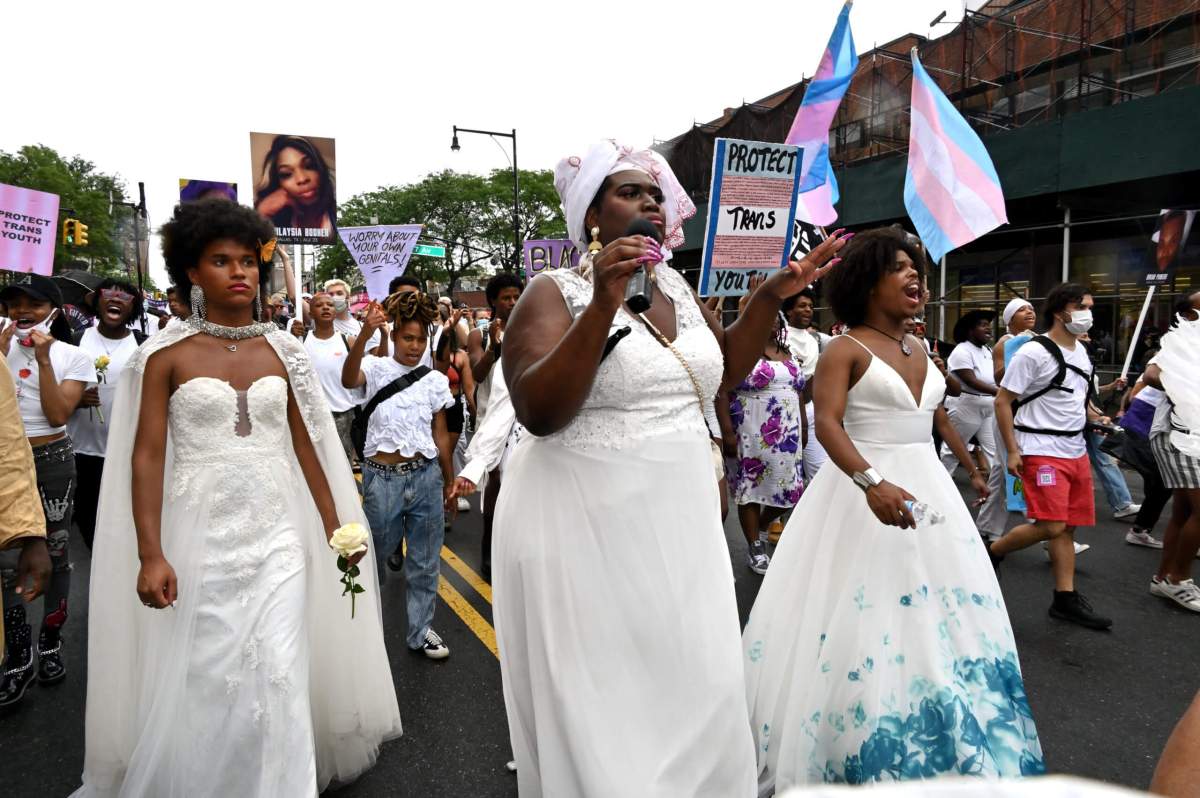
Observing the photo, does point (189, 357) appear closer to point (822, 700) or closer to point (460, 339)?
point (822, 700)

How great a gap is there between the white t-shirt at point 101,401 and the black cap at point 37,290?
0.40 metres

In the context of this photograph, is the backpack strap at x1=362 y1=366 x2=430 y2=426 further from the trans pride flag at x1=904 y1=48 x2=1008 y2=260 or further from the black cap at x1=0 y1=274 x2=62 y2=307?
the trans pride flag at x1=904 y1=48 x2=1008 y2=260

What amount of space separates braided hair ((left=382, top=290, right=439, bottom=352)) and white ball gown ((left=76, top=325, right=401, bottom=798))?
1.55m

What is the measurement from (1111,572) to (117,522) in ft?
20.8

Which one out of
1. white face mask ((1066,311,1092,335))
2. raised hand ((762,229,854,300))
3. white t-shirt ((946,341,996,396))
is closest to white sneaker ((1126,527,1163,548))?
white t-shirt ((946,341,996,396))

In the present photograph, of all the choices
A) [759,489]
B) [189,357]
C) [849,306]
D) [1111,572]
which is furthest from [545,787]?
[1111,572]

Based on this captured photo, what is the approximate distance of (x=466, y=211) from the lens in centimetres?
4581

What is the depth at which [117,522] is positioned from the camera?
291 centimetres

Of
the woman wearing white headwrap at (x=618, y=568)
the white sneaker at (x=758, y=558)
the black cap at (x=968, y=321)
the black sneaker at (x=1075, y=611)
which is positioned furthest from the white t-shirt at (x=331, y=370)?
the black cap at (x=968, y=321)

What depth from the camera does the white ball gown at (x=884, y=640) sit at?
8.92 feet

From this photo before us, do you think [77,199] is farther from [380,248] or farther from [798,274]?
[798,274]

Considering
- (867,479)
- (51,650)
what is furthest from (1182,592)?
(51,650)

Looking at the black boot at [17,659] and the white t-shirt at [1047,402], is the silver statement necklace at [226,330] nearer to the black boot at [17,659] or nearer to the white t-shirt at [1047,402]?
the black boot at [17,659]

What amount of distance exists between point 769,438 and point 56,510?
4679 mm
